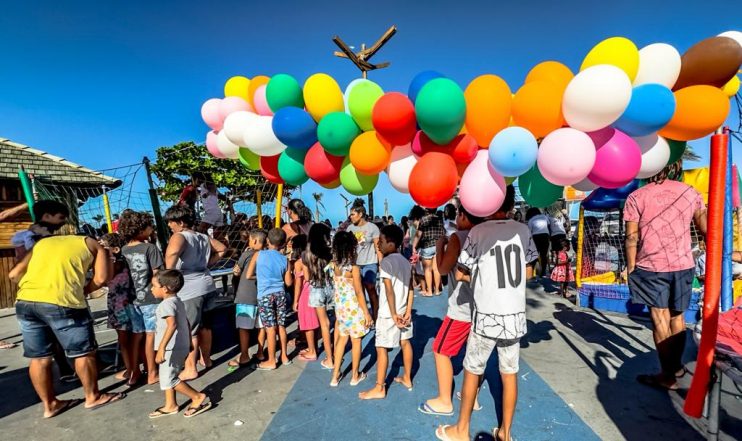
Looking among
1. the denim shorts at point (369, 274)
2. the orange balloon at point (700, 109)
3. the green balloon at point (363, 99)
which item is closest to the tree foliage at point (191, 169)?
the denim shorts at point (369, 274)

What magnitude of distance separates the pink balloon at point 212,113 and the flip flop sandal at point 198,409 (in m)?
2.51

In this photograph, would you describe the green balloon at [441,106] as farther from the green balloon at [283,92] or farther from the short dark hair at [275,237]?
the short dark hair at [275,237]

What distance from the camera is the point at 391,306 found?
9.89ft

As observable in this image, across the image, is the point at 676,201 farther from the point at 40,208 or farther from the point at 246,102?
the point at 40,208

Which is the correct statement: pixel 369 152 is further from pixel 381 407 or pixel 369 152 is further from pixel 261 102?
pixel 381 407

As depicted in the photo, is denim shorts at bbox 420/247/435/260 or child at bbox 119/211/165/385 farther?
denim shorts at bbox 420/247/435/260

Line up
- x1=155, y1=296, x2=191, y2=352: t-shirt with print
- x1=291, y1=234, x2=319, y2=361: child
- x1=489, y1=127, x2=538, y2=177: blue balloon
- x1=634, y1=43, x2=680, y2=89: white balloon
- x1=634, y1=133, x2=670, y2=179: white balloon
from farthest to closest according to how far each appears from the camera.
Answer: x1=291, y1=234, x2=319, y2=361: child < x1=155, y1=296, x2=191, y2=352: t-shirt with print < x1=634, y1=133, x2=670, y2=179: white balloon < x1=634, y1=43, x2=680, y2=89: white balloon < x1=489, y1=127, x2=538, y2=177: blue balloon

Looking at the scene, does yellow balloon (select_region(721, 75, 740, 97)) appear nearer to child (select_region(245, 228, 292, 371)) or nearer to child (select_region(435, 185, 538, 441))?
child (select_region(435, 185, 538, 441))

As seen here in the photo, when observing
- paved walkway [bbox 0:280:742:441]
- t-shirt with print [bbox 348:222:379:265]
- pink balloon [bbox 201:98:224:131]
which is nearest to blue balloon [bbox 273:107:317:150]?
pink balloon [bbox 201:98:224:131]

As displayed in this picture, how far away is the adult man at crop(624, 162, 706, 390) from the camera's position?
117 inches

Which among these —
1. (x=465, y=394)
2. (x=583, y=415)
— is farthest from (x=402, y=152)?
(x=583, y=415)

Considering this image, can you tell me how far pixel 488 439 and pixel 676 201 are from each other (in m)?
2.59

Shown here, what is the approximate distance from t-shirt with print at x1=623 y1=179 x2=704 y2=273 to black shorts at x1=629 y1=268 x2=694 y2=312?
0.17 ft

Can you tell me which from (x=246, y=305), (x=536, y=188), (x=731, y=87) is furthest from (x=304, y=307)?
(x=731, y=87)
